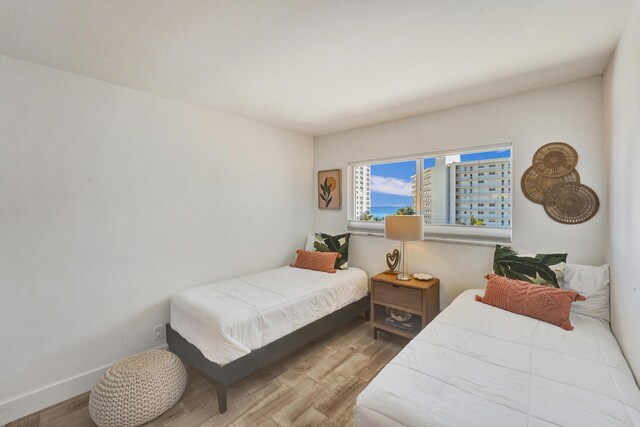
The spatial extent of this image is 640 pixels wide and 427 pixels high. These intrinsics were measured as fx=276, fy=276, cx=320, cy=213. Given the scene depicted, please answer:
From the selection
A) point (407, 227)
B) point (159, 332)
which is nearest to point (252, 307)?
point (159, 332)

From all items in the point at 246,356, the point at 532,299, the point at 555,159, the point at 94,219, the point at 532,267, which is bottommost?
the point at 246,356

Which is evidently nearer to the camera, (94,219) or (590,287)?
(590,287)

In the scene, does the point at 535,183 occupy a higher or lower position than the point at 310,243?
higher

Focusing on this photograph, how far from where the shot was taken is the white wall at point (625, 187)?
143cm

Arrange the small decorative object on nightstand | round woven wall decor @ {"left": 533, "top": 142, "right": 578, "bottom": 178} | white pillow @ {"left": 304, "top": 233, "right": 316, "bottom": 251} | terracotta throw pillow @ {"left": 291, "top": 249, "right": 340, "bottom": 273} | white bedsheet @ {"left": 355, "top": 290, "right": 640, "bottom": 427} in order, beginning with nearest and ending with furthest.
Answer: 1. white bedsheet @ {"left": 355, "top": 290, "right": 640, "bottom": 427}
2. round woven wall decor @ {"left": 533, "top": 142, "right": 578, "bottom": 178}
3. the small decorative object on nightstand
4. terracotta throw pillow @ {"left": 291, "top": 249, "right": 340, "bottom": 273}
5. white pillow @ {"left": 304, "top": 233, "right": 316, "bottom": 251}

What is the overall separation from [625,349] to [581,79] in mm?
2050

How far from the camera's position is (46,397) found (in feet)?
6.61

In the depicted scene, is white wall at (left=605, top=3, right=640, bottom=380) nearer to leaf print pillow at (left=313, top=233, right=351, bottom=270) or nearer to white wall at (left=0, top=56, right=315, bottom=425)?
leaf print pillow at (left=313, top=233, right=351, bottom=270)

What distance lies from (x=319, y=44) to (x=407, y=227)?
1.85m

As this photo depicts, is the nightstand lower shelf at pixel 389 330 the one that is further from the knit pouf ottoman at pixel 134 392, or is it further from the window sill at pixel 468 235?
the knit pouf ottoman at pixel 134 392

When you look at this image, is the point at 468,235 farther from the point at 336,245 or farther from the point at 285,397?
the point at 285,397

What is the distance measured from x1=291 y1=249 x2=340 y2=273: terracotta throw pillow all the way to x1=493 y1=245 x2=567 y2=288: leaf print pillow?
1691mm

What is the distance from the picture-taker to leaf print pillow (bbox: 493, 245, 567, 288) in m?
2.19

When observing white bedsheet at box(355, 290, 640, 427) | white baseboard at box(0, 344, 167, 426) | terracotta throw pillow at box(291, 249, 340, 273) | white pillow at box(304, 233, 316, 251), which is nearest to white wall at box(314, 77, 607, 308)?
terracotta throw pillow at box(291, 249, 340, 273)
